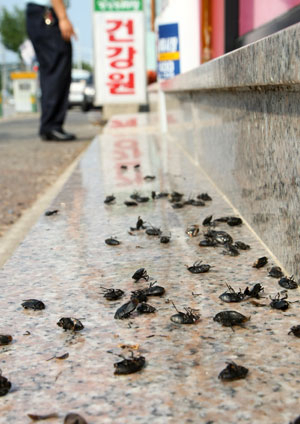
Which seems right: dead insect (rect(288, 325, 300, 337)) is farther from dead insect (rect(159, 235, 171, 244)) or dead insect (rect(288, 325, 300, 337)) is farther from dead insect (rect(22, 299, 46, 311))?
dead insect (rect(159, 235, 171, 244))

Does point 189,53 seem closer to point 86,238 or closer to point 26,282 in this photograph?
point 86,238

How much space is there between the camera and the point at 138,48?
11.3 metres

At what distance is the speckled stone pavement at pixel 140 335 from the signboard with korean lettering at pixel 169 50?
14.7 feet

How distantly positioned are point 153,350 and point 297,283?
569 mm

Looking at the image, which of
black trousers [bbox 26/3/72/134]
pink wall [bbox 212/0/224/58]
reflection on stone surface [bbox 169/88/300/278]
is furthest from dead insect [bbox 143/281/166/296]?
black trousers [bbox 26/3/72/134]

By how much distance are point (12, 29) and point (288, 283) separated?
64.7m

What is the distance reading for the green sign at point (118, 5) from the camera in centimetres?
1112

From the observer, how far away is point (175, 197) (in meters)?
3.14

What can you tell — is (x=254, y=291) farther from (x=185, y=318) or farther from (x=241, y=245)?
(x=241, y=245)

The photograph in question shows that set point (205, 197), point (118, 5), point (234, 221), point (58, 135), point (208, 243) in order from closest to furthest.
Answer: point (208, 243), point (234, 221), point (205, 197), point (58, 135), point (118, 5)

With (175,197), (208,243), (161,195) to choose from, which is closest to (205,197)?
(175,197)

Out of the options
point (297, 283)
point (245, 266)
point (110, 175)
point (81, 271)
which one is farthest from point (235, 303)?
point (110, 175)

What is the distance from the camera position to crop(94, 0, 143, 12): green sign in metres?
11.1

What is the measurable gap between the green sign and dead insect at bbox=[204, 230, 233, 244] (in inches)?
378
